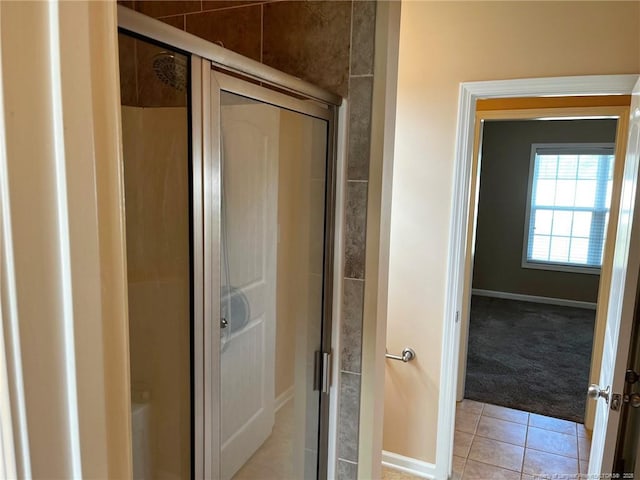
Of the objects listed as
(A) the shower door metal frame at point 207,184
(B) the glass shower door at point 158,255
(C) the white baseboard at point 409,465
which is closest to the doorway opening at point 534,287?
(C) the white baseboard at point 409,465

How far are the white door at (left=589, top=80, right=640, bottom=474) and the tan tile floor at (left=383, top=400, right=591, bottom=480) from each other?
2.81 ft

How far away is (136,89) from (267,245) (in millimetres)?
578

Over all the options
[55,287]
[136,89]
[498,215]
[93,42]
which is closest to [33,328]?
[55,287]

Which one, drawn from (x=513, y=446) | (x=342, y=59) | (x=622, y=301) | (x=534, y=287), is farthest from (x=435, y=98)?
(x=534, y=287)

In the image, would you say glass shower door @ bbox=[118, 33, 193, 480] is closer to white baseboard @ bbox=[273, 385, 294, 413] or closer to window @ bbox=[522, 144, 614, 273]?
white baseboard @ bbox=[273, 385, 294, 413]

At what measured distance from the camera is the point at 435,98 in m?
2.24

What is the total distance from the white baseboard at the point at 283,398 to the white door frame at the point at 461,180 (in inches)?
44.9

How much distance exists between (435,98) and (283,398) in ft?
5.39

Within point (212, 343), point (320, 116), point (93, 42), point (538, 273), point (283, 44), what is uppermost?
point (283, 44)

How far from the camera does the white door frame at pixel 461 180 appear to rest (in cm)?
200

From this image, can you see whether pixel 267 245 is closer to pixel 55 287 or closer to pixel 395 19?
pixel 395 19

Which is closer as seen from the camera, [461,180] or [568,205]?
[461,180]

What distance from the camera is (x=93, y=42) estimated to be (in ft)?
1.23

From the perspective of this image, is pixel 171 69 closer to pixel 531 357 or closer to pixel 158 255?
pixel 158 255
